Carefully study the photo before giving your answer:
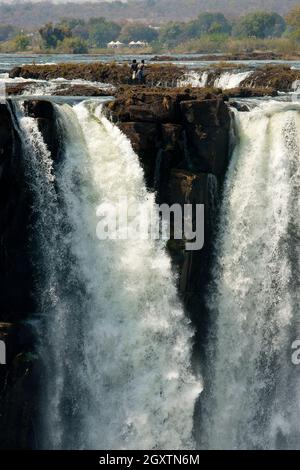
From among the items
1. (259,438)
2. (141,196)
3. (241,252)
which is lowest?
(259,438)

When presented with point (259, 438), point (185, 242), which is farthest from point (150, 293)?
point (259, 438)

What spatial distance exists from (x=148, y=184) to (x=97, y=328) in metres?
5.45

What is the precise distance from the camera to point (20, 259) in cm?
3038

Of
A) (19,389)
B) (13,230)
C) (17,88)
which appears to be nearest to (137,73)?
(17,88)

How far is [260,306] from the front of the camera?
104 ft

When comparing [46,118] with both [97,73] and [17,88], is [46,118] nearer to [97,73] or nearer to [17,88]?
[17,88]

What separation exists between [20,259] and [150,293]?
4.66 meters

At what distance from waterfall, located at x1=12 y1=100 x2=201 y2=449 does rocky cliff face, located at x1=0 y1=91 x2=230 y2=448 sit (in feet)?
1.66

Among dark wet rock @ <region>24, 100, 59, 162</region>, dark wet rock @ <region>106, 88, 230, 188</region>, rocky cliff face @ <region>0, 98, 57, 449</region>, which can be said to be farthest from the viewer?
dark wet rock @ <region>106, 88, 230, 188</region>

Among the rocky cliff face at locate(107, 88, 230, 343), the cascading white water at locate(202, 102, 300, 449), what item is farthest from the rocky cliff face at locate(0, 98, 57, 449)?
the cascading white water at locate(202, 102, 300, 449)

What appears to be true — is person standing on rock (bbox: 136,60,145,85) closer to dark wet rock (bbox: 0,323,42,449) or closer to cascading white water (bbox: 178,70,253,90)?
cascading white water (bbox: 178,70,253,90)

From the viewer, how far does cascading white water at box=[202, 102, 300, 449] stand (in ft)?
104

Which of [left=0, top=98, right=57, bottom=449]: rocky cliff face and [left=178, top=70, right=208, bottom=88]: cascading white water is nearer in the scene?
[left=0, top=98, right=57, bottom=449]: rocky cliff face
